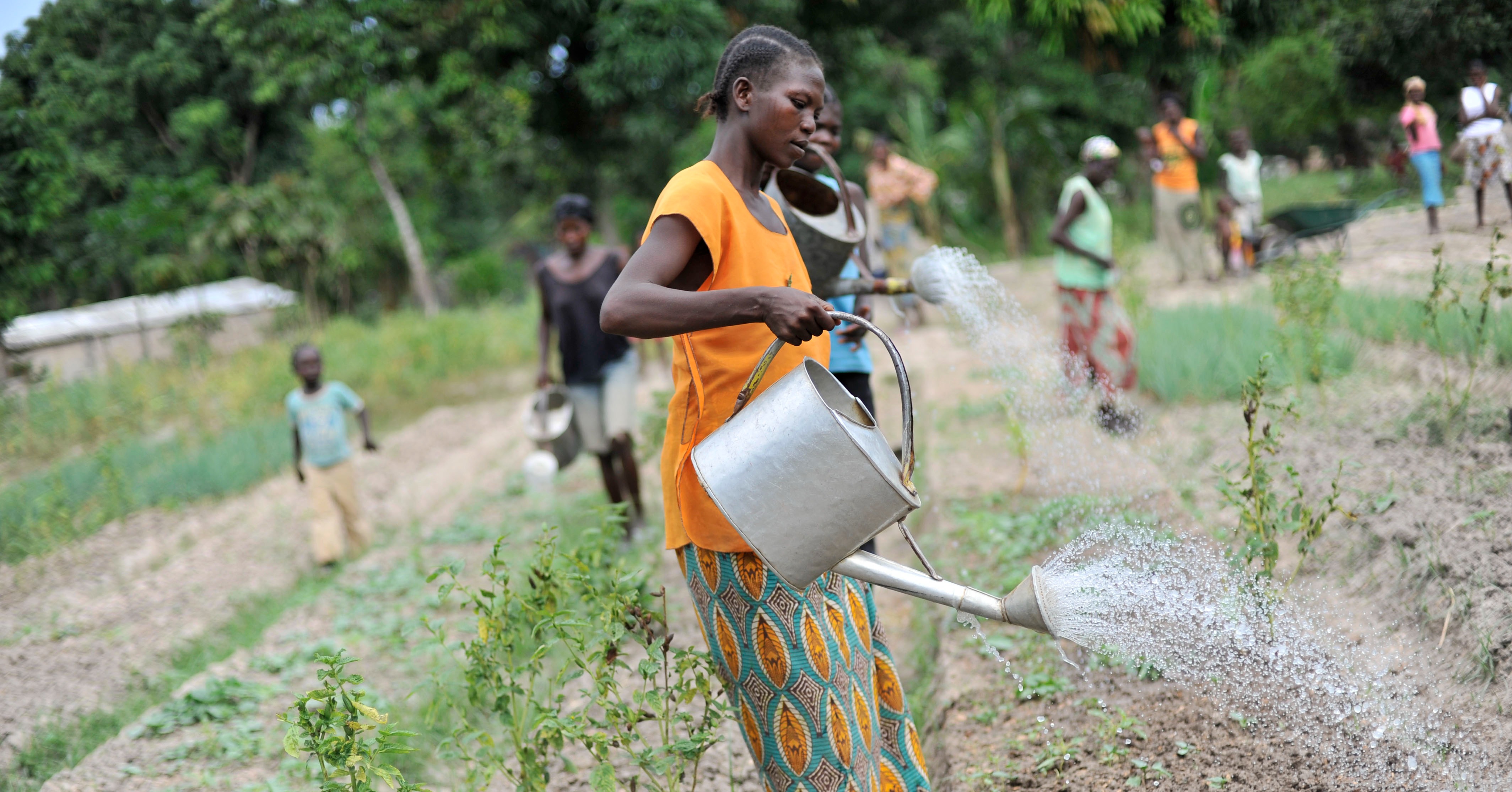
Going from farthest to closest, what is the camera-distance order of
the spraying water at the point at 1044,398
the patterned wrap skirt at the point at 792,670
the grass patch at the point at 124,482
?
the grass patch at the point at 124,482
the spraying water at the point at 1044,398
the patterned wrap skirt at the point at 792,670

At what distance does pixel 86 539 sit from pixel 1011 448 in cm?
569

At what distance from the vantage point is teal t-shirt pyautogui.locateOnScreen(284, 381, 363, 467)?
5691mm

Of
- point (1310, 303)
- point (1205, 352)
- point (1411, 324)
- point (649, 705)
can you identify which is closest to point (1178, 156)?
point (1205, 352)

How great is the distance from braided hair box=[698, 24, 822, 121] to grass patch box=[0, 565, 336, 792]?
3100mm

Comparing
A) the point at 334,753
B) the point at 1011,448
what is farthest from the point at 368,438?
the point at 334,753

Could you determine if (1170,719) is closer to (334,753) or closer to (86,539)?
(334,753)

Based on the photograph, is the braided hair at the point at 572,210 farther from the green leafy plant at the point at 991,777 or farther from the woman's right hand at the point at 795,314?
the woman's right hand at the point at 795,314

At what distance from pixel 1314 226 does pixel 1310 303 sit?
3800 millimetres

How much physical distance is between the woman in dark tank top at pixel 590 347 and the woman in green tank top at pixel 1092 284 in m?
2.21

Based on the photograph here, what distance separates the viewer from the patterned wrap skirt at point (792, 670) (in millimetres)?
1789

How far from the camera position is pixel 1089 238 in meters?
5.18

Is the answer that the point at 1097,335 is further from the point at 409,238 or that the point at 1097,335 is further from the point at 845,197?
the point at 409,238

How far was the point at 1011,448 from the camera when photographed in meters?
4.74

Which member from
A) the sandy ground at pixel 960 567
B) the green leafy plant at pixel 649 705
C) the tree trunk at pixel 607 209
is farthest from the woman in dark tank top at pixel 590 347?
the tree trunk at pixel 607 209
